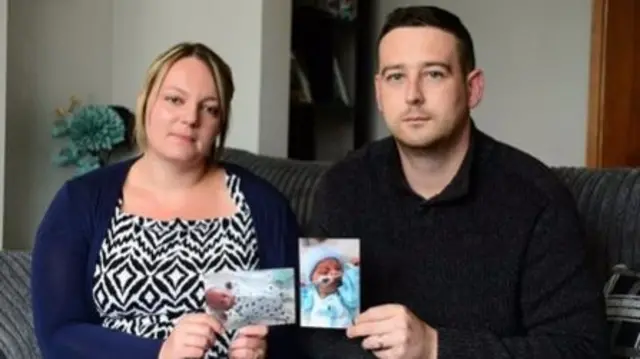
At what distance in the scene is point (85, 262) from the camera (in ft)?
5.56

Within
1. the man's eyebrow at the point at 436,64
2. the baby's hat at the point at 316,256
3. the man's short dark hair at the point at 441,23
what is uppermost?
the man's short dark hair at the point at 441,23

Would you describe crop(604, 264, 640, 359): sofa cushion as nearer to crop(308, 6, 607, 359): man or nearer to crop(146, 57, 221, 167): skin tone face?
crop(308, 6, 607, 359): man

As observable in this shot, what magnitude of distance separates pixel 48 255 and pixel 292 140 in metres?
1.74

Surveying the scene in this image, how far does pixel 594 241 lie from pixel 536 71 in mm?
1597

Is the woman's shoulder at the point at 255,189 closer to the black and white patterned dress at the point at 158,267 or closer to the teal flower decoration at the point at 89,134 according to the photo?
the black and white patterned dress at the point at 158,267

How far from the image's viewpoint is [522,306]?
1503mm

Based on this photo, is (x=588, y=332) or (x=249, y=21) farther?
(x=249, y=21)

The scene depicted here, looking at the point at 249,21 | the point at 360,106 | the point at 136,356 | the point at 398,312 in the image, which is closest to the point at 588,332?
the point at 398,312

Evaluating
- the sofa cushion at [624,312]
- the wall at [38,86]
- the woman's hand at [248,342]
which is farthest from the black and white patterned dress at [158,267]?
the wall at [38,86]

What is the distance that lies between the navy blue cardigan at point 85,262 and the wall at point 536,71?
1.78 m

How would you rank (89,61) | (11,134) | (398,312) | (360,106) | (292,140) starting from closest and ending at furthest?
(398,312) < (11,134) < (89,61) < (292,140) < (360,106)

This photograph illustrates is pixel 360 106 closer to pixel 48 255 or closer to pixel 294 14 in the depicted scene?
pixel 294 14

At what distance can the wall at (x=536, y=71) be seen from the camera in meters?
3.29

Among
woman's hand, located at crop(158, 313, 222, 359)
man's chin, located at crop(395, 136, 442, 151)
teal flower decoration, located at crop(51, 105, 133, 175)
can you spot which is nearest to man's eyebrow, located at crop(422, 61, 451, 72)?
man's chin, located at crop(395, 136, 442, 151)
